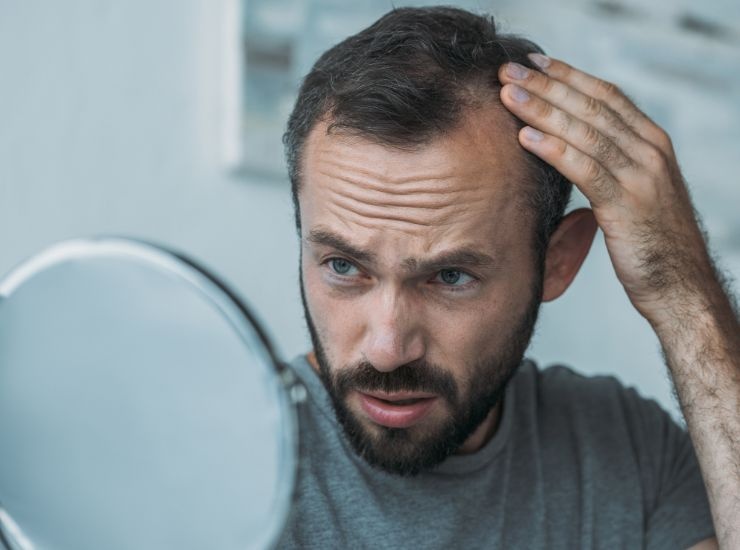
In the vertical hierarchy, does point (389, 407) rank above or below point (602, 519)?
above

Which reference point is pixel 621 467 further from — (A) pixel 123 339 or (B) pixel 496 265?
(A) pixel 123 339

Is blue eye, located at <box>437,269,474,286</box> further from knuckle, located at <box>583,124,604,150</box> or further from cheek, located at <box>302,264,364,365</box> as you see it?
knuckle, located at <box>583,124,604,150</box>

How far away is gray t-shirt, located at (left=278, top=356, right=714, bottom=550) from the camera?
54.1 inches

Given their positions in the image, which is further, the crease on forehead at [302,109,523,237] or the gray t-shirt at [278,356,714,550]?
the gray t-shirt at [278,356,714,550]

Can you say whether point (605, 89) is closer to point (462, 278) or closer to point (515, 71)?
point (515, 71)

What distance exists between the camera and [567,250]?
5.02 ft

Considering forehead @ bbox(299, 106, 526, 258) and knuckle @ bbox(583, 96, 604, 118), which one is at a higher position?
knuckle @ bbox(583, 96, 604, 118)

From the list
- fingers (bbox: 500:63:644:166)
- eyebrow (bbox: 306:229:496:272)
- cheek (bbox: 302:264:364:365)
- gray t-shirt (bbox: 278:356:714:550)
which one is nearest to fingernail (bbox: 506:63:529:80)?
fingers (bbox: 500:63:644:166)

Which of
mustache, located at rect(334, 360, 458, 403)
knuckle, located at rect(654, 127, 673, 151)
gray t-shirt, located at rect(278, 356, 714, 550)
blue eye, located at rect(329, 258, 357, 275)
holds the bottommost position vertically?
gray t-shirt, located at rect(278, 356, 714, 550)

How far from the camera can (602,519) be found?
1500 millimetres

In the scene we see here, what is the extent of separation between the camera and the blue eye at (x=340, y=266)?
1307 millimetres

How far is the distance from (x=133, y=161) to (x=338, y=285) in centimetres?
83

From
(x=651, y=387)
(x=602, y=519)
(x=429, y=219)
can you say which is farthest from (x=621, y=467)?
(x=651, y=387)

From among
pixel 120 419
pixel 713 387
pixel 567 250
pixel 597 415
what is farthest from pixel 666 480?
pixel 120 419
